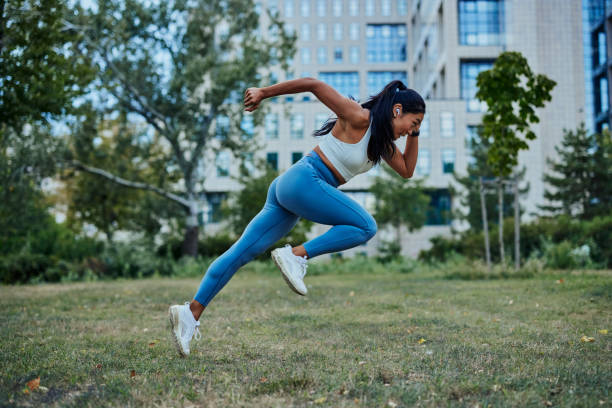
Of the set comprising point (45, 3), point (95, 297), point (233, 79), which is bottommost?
point (95, 297)

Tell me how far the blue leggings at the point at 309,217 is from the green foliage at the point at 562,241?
11.5 m

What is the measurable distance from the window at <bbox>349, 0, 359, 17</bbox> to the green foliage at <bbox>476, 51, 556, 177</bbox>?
174ft

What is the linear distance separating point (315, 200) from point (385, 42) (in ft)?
202

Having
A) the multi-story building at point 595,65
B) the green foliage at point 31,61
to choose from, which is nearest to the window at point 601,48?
the multi-story building at point 595,65

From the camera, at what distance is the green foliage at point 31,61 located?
9555 mm

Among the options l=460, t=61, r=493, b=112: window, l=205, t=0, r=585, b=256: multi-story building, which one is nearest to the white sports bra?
l=205, t=0, r=585, b=256: multi-story building

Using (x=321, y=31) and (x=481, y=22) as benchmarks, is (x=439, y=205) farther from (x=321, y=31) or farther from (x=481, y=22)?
(x=321, y=31)

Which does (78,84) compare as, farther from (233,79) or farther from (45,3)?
(233,79)

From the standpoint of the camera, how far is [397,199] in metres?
29.1

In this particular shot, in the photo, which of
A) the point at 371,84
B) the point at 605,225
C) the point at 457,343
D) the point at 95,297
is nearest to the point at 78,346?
the point at 457,343

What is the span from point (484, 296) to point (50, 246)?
1541 centimetres

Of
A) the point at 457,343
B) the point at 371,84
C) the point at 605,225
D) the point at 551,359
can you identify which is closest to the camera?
the point at 551,359

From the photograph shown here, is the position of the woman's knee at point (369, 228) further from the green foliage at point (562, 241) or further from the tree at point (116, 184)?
the tree at point (116, 184)

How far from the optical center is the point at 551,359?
397 cm
